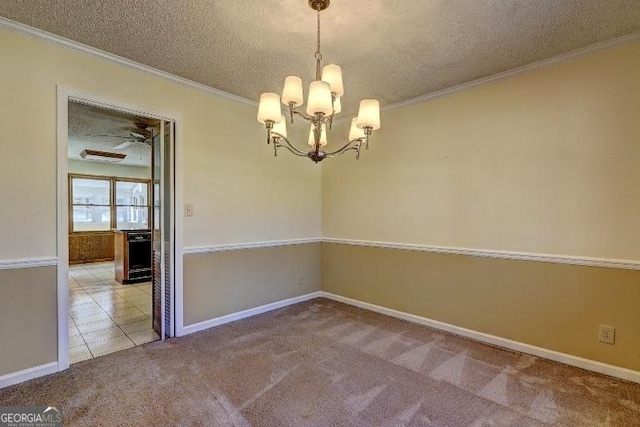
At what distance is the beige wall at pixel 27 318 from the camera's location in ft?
7.28

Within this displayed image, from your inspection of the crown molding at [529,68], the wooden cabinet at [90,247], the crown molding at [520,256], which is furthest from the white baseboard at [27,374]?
the wooden cabinet at [90,247]

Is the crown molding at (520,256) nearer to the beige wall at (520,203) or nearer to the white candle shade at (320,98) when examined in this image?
the beige wall at (520,203)

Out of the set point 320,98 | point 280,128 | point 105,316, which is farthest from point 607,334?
point 105,316

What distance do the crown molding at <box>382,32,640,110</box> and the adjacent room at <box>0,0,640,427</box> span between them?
0.07 feet

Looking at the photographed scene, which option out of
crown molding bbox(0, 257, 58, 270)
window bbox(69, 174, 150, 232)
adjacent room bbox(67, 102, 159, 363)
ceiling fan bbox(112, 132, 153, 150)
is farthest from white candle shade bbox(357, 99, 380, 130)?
window bbox(69, 174, 150, 232)

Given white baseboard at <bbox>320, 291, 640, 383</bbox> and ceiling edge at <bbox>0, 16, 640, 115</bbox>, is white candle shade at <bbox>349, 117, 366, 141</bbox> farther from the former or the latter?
white baseboard at <bbox>320, 291, 640, 383</bbox>

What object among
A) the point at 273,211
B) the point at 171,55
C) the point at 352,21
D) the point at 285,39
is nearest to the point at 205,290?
the point at 273,211

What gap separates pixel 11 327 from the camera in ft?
7.34

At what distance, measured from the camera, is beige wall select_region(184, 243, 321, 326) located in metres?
3.26

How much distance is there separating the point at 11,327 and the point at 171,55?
2.29m

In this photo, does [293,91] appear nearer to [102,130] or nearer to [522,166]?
[522,166]

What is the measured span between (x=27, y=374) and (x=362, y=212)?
3.31 meters

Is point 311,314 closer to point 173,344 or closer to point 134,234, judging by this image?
point 173,344

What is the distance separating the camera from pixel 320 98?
171 centimetres
